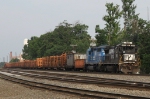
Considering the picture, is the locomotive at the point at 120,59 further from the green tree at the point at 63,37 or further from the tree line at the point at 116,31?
the green tree at the point at 63,37

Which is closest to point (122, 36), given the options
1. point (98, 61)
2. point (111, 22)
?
point (111, 22)

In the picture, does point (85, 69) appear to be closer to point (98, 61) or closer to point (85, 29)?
point (98, 61)

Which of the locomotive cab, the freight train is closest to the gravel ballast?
the locomotive cab

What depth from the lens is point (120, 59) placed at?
25297mm

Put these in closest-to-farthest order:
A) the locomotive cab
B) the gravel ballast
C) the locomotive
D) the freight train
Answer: the gravel ballast < the locomotive cab < the locomotive < the freight train

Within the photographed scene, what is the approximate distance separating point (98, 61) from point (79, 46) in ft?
165

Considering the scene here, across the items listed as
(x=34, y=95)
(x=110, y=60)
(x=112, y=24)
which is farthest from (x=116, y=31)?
(x=34, y=95)

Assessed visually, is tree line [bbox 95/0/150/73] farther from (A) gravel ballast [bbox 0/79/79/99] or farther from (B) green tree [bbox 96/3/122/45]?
(A) gravel ballast [bbox 0/79/79/99]

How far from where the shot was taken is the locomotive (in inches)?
998

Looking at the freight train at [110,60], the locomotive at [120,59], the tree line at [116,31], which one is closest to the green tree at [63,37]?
the tree line at [116,31]

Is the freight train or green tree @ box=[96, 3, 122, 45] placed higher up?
green tree @ box=[96, 3, 122, 45]

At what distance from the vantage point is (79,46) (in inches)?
3140

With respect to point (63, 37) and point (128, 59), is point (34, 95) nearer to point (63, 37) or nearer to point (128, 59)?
point (128, 59)

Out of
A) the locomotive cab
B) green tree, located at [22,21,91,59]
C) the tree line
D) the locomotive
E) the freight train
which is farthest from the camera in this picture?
green tree, located at [22,21,91,59]
